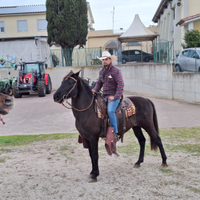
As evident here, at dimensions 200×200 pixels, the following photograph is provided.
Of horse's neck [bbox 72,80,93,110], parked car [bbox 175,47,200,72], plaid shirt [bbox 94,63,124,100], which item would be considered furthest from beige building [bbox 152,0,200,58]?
horse's neck [bbox 72,80,93,110]

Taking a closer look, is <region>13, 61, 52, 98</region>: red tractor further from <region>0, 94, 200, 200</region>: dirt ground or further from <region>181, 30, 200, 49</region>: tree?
<region>0, 94, 200, 200</region>: dirt ground

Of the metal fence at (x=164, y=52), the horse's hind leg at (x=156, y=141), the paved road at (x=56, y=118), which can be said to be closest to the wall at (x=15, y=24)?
the metal fence at (x=164, y=52)

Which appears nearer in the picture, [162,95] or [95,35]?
[162,95]

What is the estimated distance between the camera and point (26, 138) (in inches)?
340

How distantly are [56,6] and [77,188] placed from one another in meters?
25.6

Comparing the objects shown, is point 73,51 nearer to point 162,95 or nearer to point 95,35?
point 162,95

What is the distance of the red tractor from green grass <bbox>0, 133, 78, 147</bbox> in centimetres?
1083

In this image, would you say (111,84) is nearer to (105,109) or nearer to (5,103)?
(105,109)

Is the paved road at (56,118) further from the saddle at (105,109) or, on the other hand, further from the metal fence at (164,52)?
the saddle at (105,109)

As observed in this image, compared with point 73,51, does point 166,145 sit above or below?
below

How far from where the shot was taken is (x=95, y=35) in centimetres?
4203

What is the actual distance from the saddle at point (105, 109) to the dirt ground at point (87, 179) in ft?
2.96

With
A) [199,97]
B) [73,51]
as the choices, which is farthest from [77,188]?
[73,51]

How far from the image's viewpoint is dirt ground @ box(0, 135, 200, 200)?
458cm
